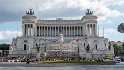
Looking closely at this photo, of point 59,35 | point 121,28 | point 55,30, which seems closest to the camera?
point 121,28

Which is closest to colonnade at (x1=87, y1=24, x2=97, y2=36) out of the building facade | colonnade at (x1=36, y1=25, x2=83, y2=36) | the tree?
the building facade

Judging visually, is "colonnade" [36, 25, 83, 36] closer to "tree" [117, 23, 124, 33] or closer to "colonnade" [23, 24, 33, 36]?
"colonnade" [23, 24, 33, 36]

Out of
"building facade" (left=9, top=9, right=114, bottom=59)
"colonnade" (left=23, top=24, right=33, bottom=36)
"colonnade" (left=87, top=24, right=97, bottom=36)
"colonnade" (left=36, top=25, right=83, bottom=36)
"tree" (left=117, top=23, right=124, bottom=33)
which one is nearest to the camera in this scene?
"tree" (left=117, top=23, right=124, bottom=33)

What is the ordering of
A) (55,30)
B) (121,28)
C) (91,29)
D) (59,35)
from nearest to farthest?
(121,28)
(59,35)
(91,29)
(55,30)

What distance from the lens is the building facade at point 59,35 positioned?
13312 centimetres

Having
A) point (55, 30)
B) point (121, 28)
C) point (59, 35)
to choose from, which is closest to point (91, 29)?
point (55, 30)

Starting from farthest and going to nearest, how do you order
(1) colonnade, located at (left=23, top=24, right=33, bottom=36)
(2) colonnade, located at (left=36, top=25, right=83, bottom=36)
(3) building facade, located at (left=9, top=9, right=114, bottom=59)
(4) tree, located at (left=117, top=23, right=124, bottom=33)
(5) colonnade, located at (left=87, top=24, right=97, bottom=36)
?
(2) colonnade, located at (left=36, top=25, right=83, bottom=36) → (5) colonnade, located at (left=87, top=24, right=97, bottom=36) → (1) colonnade, located at (left=23, top=24, right=33, bottom=36) → (3) building facade, located at (left=9, top=9, right=114, bottom=59) → (4) tree, located at (left=117, top=23, right=124, bottom=33)

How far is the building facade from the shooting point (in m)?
133

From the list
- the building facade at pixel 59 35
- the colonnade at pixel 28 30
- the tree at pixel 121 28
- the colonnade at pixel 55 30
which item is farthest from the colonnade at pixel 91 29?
the tree at pixel 121 28

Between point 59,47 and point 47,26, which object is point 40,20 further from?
point 59,47

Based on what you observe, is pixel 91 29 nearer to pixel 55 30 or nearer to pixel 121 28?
pixel 55 30

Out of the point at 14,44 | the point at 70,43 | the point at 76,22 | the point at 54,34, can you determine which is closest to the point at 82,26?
the point at 76,22

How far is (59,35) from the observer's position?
465 ft

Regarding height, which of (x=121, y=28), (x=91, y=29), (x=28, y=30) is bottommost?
(x=121, y=28)
